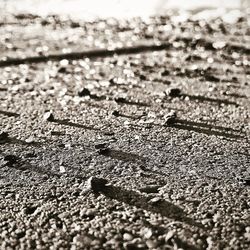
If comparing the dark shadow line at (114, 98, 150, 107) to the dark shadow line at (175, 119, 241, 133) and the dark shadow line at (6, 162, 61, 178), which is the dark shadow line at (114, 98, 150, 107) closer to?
the dark shadow line at (175, 119, 241, 133)

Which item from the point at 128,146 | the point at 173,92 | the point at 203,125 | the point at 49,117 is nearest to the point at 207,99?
the point at 173,92

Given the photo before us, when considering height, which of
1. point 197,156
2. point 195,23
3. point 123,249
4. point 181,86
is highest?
point 195,23

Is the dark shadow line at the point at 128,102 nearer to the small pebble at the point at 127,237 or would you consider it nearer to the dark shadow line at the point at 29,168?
the dark shadow line at the point at 29,168

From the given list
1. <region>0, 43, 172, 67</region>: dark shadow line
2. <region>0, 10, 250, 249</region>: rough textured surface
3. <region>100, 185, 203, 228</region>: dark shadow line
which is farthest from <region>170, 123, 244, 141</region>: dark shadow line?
<region>0, 43, 172, 67</region>: dark shadow line

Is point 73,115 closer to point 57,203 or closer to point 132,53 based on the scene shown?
point 57,203

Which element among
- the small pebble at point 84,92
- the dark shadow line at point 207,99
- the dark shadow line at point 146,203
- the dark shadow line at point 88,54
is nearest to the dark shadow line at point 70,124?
the small pebble at point 84,92

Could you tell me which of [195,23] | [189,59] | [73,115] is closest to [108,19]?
[195,23]
